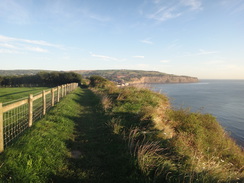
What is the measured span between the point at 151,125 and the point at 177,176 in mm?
4038

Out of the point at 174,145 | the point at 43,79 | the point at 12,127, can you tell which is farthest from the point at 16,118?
the point at 43,79

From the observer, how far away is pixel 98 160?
5.25m

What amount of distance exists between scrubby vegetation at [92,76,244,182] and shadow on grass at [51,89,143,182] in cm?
31

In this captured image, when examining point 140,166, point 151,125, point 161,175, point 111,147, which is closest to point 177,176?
point 161,175

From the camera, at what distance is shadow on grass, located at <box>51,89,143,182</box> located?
429 cm

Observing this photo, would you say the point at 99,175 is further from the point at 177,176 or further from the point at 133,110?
the point at 133,110

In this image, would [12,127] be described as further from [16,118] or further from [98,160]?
[98,160]

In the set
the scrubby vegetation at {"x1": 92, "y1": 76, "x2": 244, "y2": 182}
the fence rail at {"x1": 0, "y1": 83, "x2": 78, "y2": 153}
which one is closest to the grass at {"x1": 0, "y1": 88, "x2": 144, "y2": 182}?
the scrubby vegetation at {"x1": 92, "y1": 76, "x2": 244, "y2": 182}

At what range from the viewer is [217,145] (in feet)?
31.6

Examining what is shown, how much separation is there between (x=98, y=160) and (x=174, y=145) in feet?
8.56

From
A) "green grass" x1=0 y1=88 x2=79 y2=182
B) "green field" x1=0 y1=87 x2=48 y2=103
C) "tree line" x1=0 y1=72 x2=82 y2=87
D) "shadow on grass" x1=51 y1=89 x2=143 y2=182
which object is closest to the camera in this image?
"green grass" x1=0 y1=88 x2=79 y2=182

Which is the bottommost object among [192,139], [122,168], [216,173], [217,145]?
[217,145]

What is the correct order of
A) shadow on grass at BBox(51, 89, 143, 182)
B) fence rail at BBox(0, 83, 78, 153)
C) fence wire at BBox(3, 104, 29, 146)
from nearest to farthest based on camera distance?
shadow on grass at BBox(51, 89, 143, 182) → fence rail at BBox(0, 83, 78, 153) → fence wire at BBox(3, 104, 29, 146)

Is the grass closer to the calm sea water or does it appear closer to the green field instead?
the calm sea water
